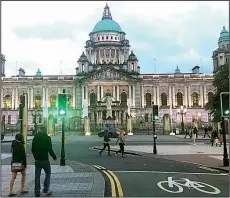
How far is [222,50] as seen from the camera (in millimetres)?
86688

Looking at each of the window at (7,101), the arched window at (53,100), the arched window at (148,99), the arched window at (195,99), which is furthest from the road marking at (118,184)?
the window at (7,101)

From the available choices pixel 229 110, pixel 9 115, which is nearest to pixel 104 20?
pixel 9 115

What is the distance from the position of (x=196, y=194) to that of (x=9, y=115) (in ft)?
282

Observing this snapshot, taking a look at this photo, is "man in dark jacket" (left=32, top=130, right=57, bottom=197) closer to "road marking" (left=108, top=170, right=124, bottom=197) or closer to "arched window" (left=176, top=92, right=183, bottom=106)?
"road marking" (left=108, top=170, right=124, bottom=197)

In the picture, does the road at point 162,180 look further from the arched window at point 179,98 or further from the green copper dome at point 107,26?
the green copper dome at point 107,26

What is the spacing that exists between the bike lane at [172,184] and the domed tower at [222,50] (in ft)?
247

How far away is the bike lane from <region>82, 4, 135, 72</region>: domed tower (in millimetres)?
84539

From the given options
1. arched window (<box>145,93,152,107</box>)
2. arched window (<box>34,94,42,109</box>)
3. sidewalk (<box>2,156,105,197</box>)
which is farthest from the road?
arched window (<box>34,94,42,109</box>)

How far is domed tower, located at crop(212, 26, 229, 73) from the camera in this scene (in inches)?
3392

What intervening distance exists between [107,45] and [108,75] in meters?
14.2

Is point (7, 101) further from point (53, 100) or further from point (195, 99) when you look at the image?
point (195, 99)

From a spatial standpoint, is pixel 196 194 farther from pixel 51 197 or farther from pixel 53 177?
pixel 53 177

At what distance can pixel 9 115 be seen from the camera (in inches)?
3575

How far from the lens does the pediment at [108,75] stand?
89625 millimetres
